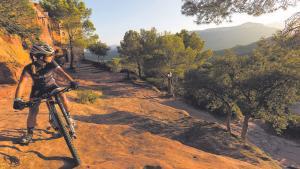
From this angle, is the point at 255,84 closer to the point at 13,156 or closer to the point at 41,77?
the point at 41,77

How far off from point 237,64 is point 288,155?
9829mm

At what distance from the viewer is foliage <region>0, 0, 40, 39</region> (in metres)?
8.73

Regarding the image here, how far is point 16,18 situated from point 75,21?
29.6m

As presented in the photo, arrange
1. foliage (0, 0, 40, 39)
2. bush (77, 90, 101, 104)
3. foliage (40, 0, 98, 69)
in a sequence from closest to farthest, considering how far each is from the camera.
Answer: foliage (0, 0, 40, 39)
bush (77, 90, 101, 104)
foliage (40, 0, 98, 69)

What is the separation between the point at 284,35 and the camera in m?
12.0

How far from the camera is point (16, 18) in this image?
31.2 ft

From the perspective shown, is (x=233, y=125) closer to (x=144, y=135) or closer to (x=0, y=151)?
(x=144, y=135)

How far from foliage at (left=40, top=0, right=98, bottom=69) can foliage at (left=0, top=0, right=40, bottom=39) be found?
28877mm

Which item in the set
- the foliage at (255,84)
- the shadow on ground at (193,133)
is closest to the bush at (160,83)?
the foliage at (255,84)

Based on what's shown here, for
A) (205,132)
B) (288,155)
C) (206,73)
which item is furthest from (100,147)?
(288,155)

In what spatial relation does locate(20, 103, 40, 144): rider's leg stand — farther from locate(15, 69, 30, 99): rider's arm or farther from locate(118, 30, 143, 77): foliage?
locate(118, 30, 143, 77): foliage

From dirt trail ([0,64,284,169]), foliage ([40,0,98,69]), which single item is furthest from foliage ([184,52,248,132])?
foliage ([40,0,98,69])

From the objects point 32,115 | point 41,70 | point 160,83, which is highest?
point 41,70

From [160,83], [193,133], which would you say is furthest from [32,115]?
[160,83]
